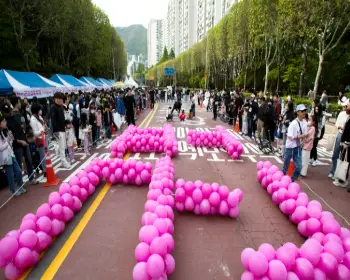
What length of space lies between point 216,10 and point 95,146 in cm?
8684

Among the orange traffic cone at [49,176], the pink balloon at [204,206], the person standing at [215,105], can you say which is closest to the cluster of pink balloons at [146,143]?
the orange traffic cone at [49,176]

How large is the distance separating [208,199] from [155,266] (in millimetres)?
2268

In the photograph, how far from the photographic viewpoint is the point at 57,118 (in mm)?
7695

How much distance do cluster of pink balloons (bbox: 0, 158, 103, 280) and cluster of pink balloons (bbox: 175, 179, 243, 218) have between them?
201 cm

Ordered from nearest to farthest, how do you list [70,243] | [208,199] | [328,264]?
[328,264] < [70,243] < [208,199]

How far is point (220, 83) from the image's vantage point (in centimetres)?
6438

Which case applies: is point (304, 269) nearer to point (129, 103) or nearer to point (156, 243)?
point (156, 243)

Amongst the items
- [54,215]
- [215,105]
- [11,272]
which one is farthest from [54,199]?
[215,105]

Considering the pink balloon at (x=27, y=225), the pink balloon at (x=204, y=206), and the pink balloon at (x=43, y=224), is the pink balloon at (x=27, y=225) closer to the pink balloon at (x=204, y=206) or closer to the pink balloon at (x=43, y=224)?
the pink balloon at (x=43, y=224)

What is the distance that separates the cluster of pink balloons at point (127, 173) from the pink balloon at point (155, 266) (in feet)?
11.5

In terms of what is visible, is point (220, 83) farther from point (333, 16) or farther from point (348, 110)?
point (348, 110)

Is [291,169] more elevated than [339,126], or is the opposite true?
[339,126]

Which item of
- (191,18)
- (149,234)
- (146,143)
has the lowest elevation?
(146,143)

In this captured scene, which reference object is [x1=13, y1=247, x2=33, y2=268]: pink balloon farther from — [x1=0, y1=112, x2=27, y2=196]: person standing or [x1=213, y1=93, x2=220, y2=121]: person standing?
[x1=213, y1=93, x2=220, y2=121]: person standing
